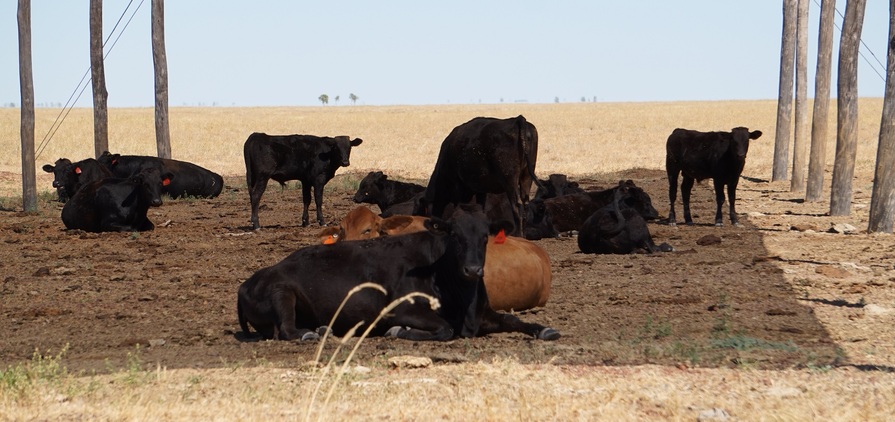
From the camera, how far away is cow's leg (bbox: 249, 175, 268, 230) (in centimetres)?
1847

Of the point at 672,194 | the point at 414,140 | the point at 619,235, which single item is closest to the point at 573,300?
the point at 619,235

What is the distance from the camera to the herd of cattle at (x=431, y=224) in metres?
8.86

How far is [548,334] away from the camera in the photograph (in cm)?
864

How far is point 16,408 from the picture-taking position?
606cm

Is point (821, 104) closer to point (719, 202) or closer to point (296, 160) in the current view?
point (719, 202)

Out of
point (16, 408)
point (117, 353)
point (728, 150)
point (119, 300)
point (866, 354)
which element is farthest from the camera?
point (728, 150)

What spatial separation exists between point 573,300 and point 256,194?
9085 millimetres

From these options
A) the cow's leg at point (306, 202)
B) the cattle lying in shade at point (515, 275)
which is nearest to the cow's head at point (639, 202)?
the cow's leg at point (306, 202)

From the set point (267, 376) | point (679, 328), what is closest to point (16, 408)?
point (267, 376)

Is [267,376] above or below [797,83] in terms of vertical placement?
below

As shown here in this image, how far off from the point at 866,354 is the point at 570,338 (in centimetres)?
208

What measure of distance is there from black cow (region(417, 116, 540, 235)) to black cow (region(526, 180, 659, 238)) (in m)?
1.86

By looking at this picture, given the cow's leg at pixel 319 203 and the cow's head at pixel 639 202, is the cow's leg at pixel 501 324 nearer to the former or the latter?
the cow's head at pixel 639 202

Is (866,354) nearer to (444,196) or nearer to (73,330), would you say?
(73,330)
